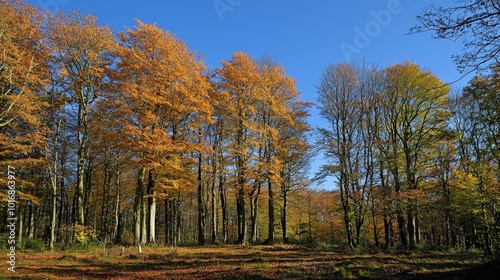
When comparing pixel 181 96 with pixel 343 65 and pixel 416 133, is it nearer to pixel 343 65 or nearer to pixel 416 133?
pixel 343 65

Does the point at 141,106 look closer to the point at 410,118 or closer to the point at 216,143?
the point at 216,143

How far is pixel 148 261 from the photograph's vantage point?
44.3 feet

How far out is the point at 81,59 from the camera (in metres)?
19.3

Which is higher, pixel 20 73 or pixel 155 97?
→ pixel 20 73

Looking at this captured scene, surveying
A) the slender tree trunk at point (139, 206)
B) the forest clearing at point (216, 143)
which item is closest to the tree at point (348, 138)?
the forest clearing at point (216, 143)

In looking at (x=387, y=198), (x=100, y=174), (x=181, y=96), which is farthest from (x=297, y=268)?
(x=100, y=174)

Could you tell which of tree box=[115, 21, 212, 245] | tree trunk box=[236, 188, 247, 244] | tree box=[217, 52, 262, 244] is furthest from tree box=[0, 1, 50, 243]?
tree trunk box=[236, 188, 247, 244]

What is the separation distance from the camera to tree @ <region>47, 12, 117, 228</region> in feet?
60.8

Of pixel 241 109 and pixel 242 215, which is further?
pixel 242 215

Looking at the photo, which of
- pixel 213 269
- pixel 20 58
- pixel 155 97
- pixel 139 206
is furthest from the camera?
pixel 139 206

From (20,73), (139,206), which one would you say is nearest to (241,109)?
(139,206)

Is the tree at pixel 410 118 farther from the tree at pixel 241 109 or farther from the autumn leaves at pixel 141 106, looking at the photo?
the tree at pixel 241 109

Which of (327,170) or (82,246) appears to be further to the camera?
(327,170)

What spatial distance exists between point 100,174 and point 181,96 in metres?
24.7
